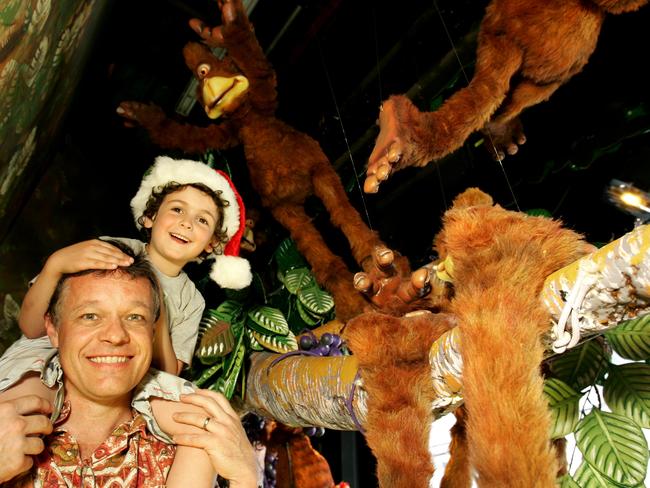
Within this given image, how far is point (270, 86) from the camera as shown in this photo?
1.88 metres

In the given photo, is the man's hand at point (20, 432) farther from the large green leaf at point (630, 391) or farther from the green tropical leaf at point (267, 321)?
the large green leaf at point (630, 391)

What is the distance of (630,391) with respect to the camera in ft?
3.68

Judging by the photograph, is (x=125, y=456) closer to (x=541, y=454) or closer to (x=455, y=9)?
(x=541, y=454)

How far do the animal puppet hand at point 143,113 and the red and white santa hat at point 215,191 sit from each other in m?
0.32

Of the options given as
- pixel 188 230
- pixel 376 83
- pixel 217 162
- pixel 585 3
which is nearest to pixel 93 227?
pixel 217 162

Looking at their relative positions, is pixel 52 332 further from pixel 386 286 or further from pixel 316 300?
pixel 316 300

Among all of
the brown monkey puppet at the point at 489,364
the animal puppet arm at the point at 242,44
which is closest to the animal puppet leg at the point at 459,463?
the brown monkey puppet at the point at 489,364

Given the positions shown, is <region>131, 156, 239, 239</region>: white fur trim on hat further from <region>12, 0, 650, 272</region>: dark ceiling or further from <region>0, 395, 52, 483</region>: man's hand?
<region>0, 395, 52, 483</region>: man's hand

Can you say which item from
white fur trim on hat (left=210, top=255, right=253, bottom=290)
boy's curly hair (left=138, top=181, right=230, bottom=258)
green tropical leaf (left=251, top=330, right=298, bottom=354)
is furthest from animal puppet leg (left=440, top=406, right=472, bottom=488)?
boy's curly hair (left=138, top=181, right=230, bottom=258)

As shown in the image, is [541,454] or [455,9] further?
[455,9]

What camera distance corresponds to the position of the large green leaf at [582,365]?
3.81 feet

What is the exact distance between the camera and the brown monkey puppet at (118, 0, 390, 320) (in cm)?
175

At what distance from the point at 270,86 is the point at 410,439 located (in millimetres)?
1389

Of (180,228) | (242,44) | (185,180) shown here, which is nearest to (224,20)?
(242,44)
